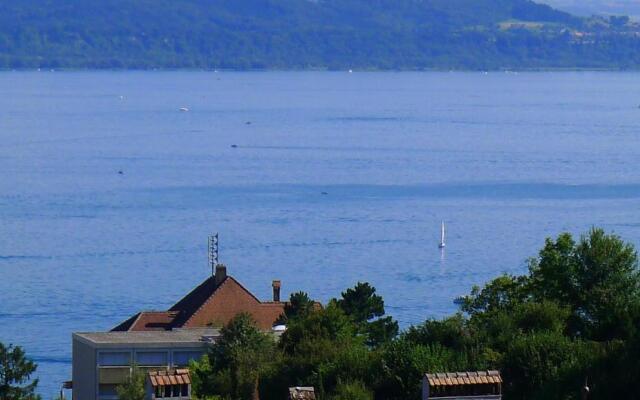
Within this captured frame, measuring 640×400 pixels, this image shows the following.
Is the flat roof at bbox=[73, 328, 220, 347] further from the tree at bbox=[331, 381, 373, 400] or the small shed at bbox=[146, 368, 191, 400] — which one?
the small shed at bbox=[146, 368, 191, 400]

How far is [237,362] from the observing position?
1978cm

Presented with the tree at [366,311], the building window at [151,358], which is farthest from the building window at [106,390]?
the tree at [366,311]

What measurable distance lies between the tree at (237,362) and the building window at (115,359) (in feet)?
4.12

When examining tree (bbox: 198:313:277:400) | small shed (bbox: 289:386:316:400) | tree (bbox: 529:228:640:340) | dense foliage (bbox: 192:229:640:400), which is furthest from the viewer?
tree (bbox: 529:228:640:340)

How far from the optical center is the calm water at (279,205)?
47875 mm

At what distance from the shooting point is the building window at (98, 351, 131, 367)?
23.2 m

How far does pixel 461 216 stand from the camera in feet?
223

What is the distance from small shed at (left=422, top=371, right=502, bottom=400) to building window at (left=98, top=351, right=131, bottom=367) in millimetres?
12117

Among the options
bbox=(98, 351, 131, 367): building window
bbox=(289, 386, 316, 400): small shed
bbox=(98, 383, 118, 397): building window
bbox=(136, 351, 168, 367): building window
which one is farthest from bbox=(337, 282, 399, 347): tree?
bbox=(289, 386, 316, 400): small shed

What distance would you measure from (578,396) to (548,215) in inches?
2162

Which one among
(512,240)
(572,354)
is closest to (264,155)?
(512,240)

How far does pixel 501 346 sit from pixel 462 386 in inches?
263

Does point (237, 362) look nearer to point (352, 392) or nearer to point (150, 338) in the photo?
point (150, 338)

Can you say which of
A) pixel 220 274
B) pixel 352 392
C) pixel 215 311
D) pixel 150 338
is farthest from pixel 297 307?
pixel 352 392
